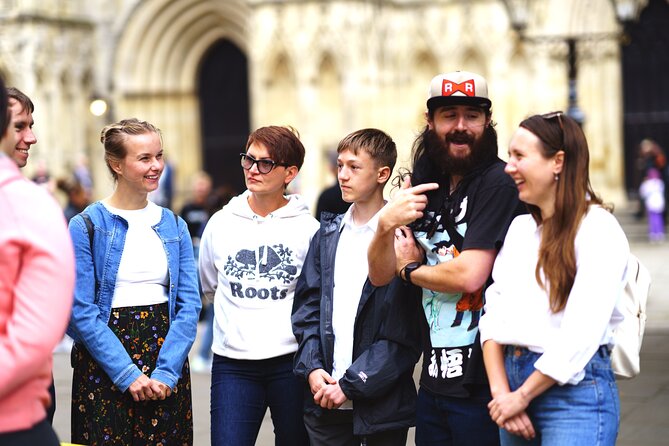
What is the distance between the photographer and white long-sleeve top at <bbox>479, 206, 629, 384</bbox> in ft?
10.0

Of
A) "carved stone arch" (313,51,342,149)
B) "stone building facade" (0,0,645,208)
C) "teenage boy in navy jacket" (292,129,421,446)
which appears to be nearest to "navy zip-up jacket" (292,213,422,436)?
"teenage boy in navy jacket" (292,129,421,446)

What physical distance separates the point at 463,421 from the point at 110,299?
1371 millimetres

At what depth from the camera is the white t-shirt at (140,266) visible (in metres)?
4.05

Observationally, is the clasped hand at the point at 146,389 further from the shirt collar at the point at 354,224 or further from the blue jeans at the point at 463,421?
the blue jeans at the point at 463,421

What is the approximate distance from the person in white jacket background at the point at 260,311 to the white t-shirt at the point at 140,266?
28cm

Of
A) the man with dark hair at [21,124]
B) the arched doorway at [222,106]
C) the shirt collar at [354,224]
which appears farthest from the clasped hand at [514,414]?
the arched doorway at [222,106]

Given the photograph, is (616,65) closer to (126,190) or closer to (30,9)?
(30,9)

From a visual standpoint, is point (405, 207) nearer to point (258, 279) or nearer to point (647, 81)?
point (258, 279)

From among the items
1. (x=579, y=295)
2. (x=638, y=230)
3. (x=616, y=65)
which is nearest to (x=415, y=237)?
(x=579, y=295)

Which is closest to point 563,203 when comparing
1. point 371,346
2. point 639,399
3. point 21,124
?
point 371,346

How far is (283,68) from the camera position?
18953mm

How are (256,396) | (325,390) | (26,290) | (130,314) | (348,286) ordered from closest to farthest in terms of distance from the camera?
(26,290), (325,390), (348,286), (130,314), (256,396)

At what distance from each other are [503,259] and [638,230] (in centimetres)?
1382

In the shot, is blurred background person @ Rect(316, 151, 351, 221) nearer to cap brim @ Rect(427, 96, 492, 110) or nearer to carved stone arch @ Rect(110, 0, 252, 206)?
cap brim @ Rect(427, 96, 492, 110)
